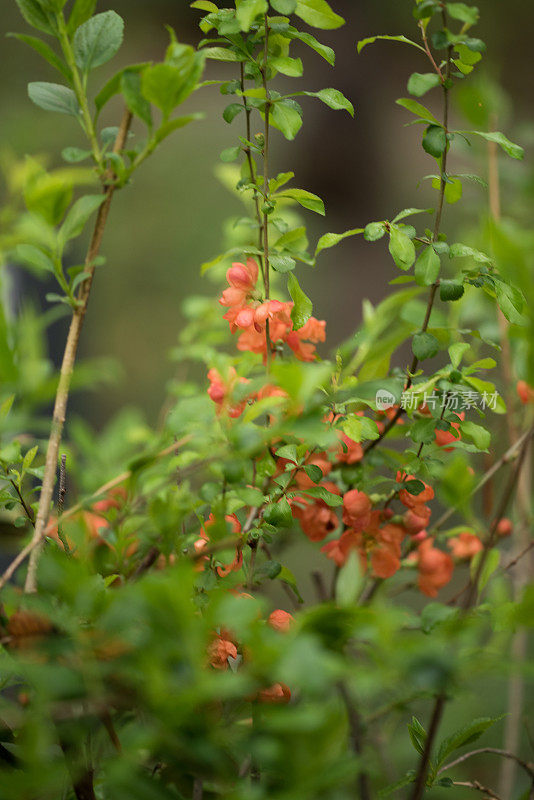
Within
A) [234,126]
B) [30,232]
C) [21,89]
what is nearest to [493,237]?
[30,232]

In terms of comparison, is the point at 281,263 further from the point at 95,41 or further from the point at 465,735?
the point at 465,735

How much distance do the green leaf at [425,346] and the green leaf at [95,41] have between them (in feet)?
0.70

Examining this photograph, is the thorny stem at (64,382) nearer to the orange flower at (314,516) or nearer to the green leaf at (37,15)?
the green leaf at (37,15)

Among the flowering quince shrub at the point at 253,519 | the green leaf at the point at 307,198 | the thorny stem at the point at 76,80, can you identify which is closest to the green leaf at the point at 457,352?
the flowering quince shrub at the point at 253,519

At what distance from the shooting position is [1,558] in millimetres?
955

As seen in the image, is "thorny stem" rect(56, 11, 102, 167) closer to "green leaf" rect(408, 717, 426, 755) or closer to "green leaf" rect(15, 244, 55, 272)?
"green leaf" rect(15, 244, 55, 272)

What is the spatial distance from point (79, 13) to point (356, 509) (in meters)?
0.29

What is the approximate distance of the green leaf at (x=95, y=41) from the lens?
0.33 metres

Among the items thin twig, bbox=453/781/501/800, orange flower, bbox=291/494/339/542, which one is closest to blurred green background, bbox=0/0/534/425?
orange flower, bbox=291/494/339/542

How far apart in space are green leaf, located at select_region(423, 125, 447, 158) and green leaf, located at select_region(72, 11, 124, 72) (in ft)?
0.52

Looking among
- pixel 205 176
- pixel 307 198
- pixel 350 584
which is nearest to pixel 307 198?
pixel 307 198

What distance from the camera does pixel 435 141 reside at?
35 cm

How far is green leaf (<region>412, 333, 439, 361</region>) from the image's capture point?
37 centimetres

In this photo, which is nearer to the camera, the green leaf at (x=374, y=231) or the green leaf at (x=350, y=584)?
the green leaf at (x=350, y=584)
